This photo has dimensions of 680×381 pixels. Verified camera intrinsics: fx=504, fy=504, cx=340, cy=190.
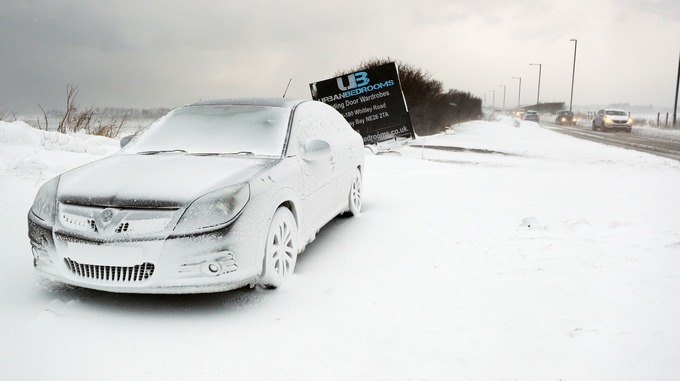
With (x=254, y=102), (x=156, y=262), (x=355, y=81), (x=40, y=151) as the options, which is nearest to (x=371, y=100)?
(x=355, y=81)

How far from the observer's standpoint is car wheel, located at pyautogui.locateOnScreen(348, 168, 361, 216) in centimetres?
594

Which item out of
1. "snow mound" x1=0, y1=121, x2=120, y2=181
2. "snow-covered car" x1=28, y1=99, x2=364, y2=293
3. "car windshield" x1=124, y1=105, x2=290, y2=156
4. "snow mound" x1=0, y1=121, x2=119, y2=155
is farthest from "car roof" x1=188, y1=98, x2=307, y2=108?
"snow mound" x1=0, y1=121, x2=119, y2=155

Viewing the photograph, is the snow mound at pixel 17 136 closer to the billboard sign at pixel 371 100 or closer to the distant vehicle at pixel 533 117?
the billboard sign at pixel 371 100

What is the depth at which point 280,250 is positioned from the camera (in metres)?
3.74

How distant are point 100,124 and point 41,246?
370 inches

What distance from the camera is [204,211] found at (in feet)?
10.5

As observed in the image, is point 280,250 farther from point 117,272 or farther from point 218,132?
point 218,132

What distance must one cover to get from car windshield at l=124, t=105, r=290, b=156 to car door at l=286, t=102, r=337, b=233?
0.14 m

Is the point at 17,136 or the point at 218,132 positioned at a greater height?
the point at 218,132

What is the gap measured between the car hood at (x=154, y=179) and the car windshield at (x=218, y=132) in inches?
9.1

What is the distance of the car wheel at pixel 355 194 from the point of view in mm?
5942

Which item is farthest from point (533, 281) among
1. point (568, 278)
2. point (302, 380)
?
point (302, 380)

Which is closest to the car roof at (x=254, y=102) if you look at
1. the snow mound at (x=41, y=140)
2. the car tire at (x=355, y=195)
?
the car tire at (x=355, y=195)

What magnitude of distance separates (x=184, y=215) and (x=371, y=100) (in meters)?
10.8
